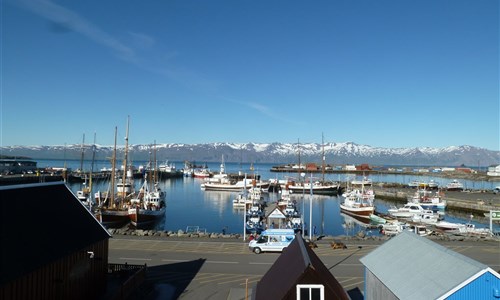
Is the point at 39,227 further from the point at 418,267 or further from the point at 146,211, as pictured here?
the point at 146,211

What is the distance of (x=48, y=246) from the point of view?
13945 millimetres

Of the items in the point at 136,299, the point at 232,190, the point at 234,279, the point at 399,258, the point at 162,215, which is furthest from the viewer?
the point at 232,190

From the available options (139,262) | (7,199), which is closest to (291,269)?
(7,199)

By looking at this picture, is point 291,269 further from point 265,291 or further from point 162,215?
point 162,215

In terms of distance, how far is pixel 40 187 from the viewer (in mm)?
15641

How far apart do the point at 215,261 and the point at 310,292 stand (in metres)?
14.6

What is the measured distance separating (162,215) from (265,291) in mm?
49234

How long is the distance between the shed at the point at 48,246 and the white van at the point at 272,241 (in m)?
12.2

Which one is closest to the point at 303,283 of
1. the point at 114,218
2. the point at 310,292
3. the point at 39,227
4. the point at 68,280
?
the point at 310,292

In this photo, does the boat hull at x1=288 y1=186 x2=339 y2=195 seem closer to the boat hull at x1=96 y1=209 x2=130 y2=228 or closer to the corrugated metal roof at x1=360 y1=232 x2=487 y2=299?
the boat hull at x1=96 y1=209 x2=130 y2=228

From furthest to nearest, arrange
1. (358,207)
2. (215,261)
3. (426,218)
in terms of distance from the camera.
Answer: (358,207) < (426,218) < (215,261)

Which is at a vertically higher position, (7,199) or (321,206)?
(7,199)

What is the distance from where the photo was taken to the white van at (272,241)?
28.5m

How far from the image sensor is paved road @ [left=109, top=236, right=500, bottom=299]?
20.7 metres
